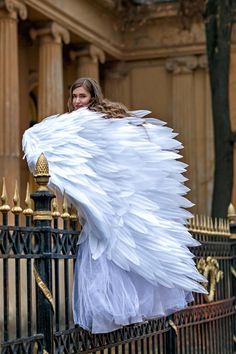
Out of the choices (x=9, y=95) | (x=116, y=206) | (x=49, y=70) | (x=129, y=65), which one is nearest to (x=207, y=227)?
(x=116, y=206)

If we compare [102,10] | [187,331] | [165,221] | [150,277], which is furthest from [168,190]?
[102,10]

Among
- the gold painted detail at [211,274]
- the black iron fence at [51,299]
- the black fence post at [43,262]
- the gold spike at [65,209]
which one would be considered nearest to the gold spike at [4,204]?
the black iron fence at [51,299]

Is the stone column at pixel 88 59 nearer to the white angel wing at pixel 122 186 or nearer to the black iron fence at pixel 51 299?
the black iron fence at pixel 51 299

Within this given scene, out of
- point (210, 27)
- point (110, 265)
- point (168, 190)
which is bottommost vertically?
point (110, 265)

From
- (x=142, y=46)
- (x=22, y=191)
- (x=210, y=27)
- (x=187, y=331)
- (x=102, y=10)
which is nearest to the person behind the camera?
(x=187, y=331)

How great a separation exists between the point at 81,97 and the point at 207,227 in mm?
2804

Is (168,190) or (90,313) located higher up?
(168,190)

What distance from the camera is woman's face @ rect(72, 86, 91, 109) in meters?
5.96

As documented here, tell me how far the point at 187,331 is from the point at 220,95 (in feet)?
25.3

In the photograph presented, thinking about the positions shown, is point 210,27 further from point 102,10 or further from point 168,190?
point 168,190

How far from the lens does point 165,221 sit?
19.6 feet

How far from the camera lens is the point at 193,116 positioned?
76.7 feet

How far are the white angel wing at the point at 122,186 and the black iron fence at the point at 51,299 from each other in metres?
0.19

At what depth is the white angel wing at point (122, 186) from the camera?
18.1 ft
